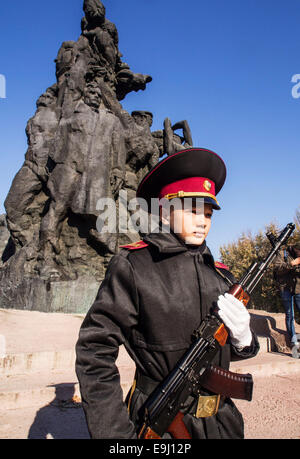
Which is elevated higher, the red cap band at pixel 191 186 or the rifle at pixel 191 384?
the red cap band at pixel 191 186

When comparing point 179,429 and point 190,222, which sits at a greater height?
point 190,222

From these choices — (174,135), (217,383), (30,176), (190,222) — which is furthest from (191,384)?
(174,135)

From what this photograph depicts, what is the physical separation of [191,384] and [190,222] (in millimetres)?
782

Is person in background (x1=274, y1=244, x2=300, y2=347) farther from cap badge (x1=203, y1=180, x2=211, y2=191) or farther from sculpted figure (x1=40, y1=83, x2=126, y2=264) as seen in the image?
sculpted figure (x1=40, y1=83, x2=126, y2=264)

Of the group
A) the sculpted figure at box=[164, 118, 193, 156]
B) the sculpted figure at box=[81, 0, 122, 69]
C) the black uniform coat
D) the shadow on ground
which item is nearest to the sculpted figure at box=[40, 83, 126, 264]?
the sculpted figure at box=[81, 0, 122, 69]

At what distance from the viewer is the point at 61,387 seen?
3.49 meters

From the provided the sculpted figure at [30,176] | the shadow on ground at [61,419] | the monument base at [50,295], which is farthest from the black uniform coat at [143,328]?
the sculpted figure at [30,176]

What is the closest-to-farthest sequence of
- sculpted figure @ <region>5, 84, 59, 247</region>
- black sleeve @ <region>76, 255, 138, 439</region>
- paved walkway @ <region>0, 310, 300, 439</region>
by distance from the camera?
1. black sleeve @ <region>76, 255, 138, 439</region>
2. paved walkway @ <region>0, 310, 300, 439</region>
3. sculpted figure @ <region>5, 84, 59, 247</region>

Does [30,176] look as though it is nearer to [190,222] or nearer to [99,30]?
[99,30]

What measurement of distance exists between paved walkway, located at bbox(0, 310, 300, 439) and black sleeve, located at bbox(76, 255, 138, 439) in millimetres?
1819

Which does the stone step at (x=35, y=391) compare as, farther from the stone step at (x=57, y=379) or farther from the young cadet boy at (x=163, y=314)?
the young cadet boy at (x=163, y=314)

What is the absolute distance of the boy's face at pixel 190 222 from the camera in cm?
165

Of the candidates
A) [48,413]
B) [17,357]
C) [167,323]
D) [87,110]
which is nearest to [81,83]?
[87,110]

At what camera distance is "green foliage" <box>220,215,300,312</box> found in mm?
13102
